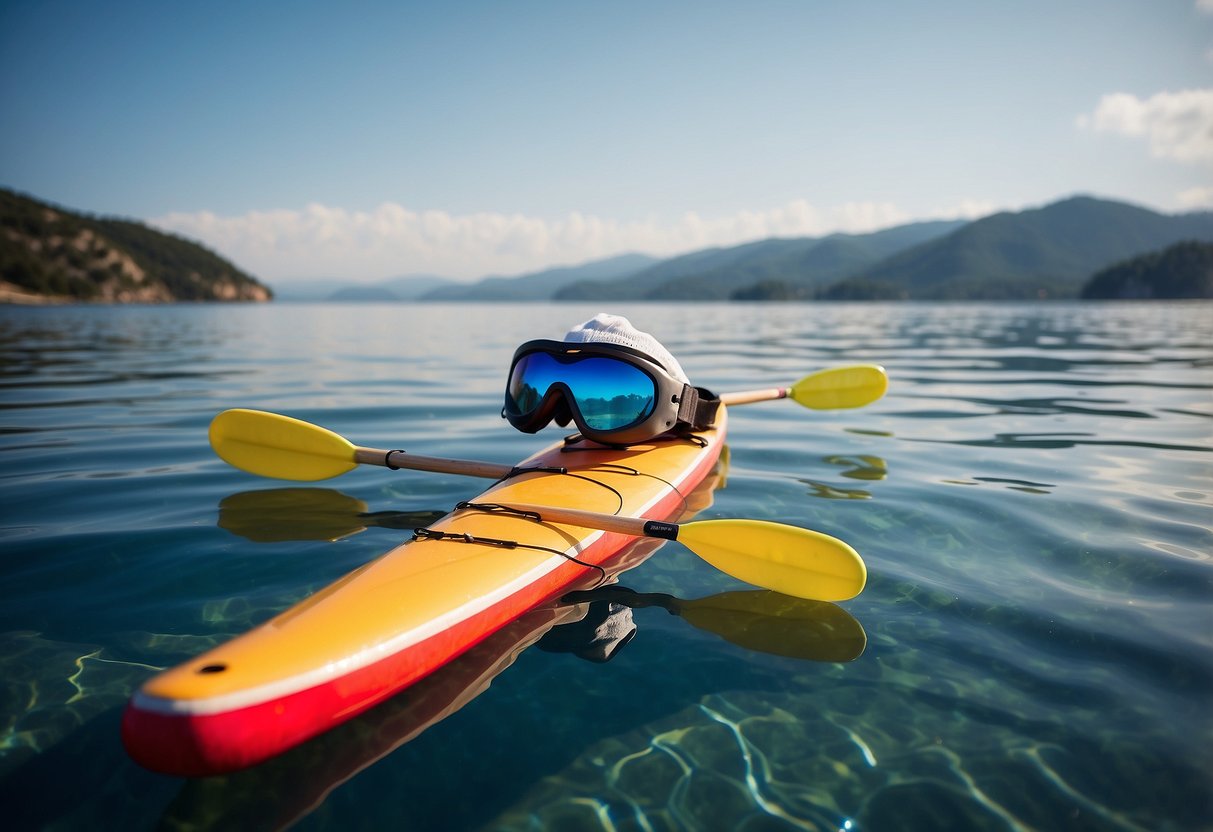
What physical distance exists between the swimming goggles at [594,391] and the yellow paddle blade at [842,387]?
3.26 m

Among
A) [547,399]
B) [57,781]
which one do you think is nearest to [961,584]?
[547,399]

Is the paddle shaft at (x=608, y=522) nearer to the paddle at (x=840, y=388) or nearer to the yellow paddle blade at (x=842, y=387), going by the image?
the paddle at (x=840, y=388)

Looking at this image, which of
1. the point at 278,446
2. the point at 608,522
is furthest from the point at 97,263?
the point at 608,522

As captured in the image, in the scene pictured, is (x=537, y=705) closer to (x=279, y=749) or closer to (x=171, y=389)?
(x=279, y=749)

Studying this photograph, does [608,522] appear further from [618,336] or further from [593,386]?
[618,336]

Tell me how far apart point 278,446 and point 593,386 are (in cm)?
262

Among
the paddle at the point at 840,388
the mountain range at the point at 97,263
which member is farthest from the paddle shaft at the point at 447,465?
the mountain range at the point at 97,263

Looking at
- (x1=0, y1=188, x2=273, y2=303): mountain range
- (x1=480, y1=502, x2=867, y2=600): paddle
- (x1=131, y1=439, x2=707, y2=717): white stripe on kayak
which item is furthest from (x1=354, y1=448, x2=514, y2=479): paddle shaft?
(x1=0, y1=188, x2=273, y2=303): mountain range

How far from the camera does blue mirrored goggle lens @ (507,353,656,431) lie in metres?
4.49

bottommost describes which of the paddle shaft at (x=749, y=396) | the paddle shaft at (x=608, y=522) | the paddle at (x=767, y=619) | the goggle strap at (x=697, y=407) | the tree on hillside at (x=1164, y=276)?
the paddle at (x=767, y=619)

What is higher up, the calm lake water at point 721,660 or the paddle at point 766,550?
the paddle at point 766,550

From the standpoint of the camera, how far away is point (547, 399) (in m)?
4.56

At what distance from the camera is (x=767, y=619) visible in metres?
3.10

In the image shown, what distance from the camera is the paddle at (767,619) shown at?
9.30 feet
